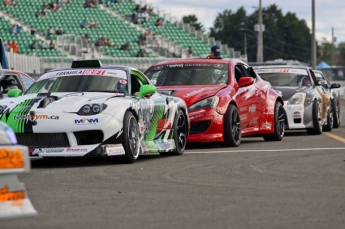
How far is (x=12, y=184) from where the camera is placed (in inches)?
220

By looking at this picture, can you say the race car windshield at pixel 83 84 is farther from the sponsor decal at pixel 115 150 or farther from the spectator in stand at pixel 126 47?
the spectator in stand at pixel 126 47

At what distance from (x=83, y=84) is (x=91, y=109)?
43.0 inches

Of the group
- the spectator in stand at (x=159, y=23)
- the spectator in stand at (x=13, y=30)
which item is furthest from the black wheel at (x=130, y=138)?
the spectator in stand at (x=159, y=23)

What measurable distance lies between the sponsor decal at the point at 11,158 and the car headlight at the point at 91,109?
5043 millimetres

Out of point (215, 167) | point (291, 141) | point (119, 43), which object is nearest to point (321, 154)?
point (215, 167)

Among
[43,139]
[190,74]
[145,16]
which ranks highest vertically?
[145,16]

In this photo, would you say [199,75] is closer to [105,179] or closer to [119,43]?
[105,179]

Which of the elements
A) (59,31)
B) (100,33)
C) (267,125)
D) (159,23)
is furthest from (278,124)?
(159,23)

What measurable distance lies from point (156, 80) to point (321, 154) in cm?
338

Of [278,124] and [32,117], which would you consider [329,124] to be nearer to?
[278,124]

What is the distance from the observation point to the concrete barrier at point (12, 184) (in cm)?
551

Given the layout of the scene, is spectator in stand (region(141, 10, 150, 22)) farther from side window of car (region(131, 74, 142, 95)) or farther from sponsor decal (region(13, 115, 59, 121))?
sponsor decal (region(13, 115, 59, 121))

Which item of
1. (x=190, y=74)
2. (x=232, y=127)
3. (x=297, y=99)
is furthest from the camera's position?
(x=297, y=99)

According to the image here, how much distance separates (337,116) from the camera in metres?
21.0
